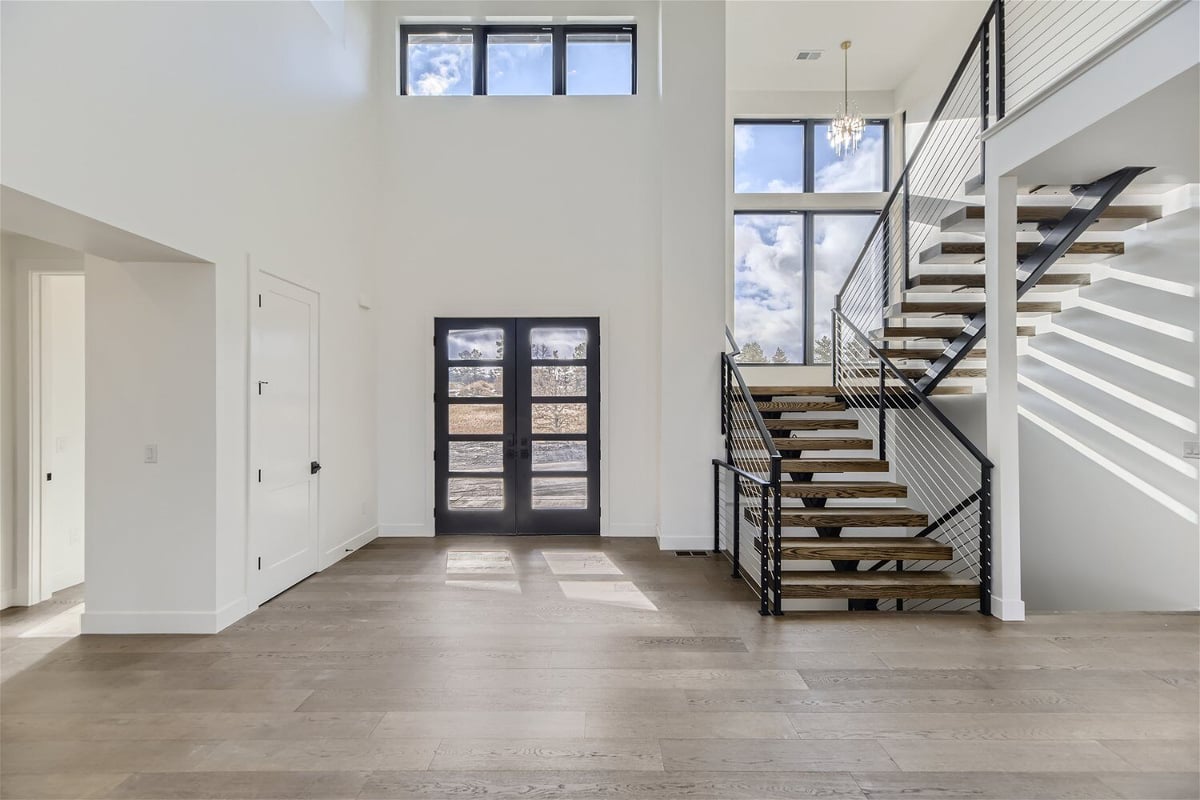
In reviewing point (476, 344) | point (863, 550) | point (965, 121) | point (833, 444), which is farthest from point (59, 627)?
point (965, 121)

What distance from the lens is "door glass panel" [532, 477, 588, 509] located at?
22.0ft

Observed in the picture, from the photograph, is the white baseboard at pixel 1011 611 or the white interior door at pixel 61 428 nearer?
the white baseboard at pixel 1011 611

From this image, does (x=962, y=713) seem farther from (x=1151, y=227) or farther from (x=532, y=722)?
(x=1151, y=227)

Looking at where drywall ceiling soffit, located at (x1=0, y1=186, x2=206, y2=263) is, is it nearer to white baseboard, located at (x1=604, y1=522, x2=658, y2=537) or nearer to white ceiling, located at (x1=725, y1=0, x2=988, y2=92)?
white baseboard, located at (x1=604, y1=522, x2=658, y2=537)

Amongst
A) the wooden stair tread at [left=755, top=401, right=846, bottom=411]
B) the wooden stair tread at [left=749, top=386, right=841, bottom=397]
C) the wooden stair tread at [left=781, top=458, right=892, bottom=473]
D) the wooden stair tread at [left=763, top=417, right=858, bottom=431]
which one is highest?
the wooden stair tread at [left=749, top=386, right=841, bottom=397]

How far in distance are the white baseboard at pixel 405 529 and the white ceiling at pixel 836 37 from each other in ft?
20.9

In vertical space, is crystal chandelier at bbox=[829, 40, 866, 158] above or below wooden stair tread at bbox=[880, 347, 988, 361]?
above

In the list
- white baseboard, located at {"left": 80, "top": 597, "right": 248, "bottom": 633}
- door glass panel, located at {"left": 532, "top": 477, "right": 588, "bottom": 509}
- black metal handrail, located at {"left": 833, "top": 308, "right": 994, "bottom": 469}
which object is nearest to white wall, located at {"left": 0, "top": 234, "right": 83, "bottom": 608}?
white baseboard, located at {"left": 80, "top": 597, "right": 248, "bottom": 633}

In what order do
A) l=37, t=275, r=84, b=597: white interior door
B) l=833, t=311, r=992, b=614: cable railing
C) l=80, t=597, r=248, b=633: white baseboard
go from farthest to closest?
l=833, t=311, r=992, b=614: cable railing, l=37, t=275, r=84, b=597: white interior door, l=80, t=597, r=248, b=633: white baseboard

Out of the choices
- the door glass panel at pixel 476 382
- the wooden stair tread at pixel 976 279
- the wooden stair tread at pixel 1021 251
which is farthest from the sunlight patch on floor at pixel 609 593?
the wooden stair tread at pixel 1021 251

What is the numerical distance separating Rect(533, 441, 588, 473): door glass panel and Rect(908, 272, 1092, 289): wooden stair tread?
3.55 meters

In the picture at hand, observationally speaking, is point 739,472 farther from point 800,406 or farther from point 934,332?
point 934,332

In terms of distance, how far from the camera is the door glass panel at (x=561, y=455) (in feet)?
→ 22.0

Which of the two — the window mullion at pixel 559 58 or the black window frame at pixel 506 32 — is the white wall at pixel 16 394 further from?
the window mullion at pixel 559 58
